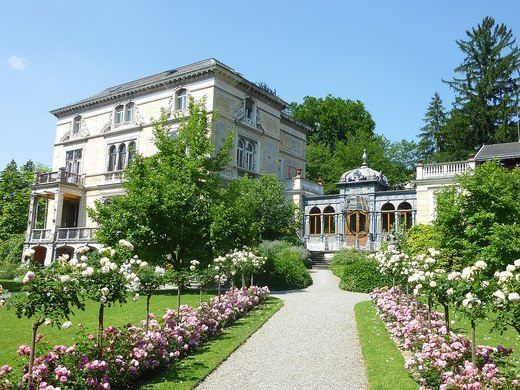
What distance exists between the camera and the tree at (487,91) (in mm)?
38344

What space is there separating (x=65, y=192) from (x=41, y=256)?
537cm

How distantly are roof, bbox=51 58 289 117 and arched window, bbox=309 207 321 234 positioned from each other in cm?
856

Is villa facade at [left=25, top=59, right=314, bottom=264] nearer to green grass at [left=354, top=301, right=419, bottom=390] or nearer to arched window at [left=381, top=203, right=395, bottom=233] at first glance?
arched window at [left=381, top=203, right=395, bottom=233]

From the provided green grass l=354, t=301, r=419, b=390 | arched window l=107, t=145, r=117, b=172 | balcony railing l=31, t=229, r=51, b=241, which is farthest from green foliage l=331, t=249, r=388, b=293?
balcony railing l=31, t=229, r=51, b=241

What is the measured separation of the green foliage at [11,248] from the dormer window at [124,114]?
11.5m

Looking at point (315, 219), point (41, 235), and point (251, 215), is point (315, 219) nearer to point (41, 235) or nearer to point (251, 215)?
point (251, 215)

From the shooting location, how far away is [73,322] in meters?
13.0

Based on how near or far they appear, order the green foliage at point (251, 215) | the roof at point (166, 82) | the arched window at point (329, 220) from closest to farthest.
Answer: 1. the green foliage at point (251, 215)
2. the roof at point (166, 82)
3. the arched window at point (329, 220)

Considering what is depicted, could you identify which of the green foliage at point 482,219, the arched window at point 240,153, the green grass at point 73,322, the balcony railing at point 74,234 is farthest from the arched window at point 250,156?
the green foliage at point 482,219

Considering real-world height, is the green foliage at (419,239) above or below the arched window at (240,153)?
below

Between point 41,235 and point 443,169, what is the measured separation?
27.5 metres

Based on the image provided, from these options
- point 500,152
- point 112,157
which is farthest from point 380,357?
point 112,157

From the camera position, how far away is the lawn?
26.4 feet

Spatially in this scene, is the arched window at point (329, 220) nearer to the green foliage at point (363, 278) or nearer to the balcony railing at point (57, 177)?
the green foliage at point (363, 278)
